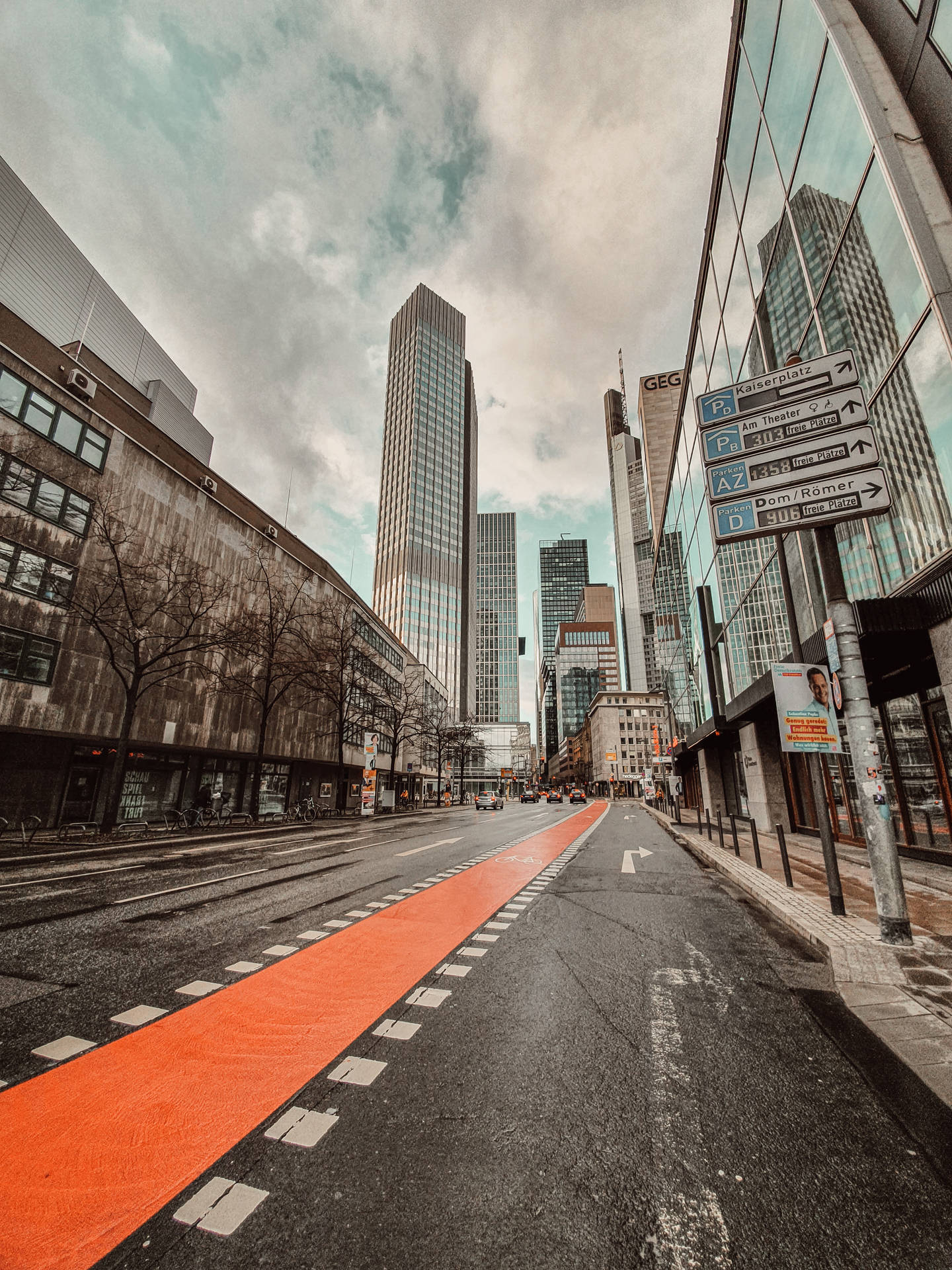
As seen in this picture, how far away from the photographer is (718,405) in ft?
25.1

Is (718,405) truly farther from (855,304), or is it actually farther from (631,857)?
(631,857)

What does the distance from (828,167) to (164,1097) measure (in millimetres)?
16880

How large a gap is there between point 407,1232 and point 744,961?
4.85 metres

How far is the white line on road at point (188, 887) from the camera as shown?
762 centimetres

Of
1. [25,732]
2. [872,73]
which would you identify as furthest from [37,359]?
[872,73]

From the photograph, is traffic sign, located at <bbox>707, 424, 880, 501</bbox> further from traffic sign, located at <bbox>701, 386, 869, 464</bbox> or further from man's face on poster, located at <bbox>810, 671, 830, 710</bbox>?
man's face on poster, located at <bbox>810, 671, 830, 710</bbox>

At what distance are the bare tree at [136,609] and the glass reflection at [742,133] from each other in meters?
23.9

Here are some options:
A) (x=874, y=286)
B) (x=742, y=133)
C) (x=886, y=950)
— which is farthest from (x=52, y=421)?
(x=886, y=950)

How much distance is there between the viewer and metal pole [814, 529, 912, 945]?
5465mm

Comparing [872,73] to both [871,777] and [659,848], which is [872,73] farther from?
[659,848]

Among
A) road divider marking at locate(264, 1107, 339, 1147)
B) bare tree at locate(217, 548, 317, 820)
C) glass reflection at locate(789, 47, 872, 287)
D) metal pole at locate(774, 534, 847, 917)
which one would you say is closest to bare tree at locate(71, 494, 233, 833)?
bare tree at locate(217, 548, 317, 820)

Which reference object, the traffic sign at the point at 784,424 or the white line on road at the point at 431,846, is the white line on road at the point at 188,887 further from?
the traffic sign at the point at 784,424

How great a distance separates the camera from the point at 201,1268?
181 cm

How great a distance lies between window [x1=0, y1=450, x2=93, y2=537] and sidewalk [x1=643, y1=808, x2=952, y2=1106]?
2482cm
